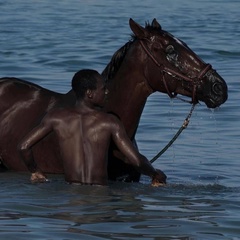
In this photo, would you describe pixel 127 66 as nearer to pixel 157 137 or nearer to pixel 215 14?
pixel 157 137

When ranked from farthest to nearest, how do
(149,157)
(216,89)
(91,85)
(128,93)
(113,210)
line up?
1. (149,157)
2. (128,93)
3. (216,89)
4. (91,85)
5. (113,210)

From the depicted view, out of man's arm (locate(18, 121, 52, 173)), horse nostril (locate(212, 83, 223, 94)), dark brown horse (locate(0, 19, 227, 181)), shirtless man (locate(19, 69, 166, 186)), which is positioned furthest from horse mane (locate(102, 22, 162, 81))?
man's arm (locate(18, 121, 52, 173))

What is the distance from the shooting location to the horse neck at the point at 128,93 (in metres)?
9.52

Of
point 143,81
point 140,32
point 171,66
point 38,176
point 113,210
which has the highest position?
point 140,32

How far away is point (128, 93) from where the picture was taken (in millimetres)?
9602

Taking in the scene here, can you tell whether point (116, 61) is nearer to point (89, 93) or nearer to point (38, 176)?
point (89, 93)

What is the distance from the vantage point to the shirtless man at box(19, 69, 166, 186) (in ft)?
29.4

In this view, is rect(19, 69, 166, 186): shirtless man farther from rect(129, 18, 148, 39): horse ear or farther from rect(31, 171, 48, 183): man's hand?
rect(129, 18, 148, 39): horse ear

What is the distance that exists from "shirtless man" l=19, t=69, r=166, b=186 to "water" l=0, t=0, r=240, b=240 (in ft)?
0.75

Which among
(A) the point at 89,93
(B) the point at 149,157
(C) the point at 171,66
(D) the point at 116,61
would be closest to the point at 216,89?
(C) the point at 171,66

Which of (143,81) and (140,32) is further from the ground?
(140,32)

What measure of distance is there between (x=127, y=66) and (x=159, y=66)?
25 cm

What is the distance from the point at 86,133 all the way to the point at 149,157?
10.1 ft

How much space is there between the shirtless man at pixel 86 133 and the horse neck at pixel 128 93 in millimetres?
533
